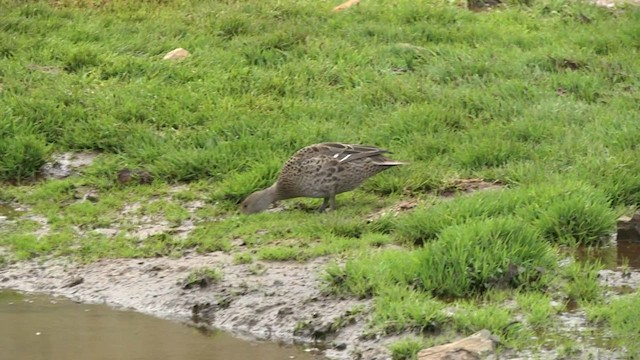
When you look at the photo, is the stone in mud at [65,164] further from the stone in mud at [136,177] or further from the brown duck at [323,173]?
the brown duck at [323,173]

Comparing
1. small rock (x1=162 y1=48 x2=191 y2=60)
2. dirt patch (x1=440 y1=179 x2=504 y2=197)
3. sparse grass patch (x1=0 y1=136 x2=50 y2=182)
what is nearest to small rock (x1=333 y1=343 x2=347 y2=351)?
dirt patch (x1=440 y1=179 x2=504 y2=197)

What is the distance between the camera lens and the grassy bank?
24.6 ft

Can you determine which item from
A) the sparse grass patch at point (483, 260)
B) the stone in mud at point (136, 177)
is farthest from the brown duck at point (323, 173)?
the sparse grass patch at point (483, 260)

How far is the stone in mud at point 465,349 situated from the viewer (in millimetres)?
6340

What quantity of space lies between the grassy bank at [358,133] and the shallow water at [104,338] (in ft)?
2.41

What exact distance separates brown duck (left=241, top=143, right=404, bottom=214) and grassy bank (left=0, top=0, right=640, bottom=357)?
0.14 meters

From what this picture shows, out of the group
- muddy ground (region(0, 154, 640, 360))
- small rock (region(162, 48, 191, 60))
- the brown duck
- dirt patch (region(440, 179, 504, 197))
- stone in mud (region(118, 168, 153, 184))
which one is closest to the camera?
muddy ground (region(0, 154, 640, 360))

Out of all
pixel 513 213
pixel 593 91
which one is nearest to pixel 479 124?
pixel 593 91

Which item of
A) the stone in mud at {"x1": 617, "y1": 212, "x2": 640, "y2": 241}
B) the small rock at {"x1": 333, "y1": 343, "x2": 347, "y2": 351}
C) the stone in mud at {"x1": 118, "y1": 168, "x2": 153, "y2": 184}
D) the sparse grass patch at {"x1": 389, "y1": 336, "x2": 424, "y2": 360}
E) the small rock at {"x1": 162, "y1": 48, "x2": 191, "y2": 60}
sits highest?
the sparse grass patch at {"x1": 389, "y1": 336, "x2": 424, "y2": 360}

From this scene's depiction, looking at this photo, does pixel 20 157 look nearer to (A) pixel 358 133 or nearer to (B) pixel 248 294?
(A) pixel 358 133

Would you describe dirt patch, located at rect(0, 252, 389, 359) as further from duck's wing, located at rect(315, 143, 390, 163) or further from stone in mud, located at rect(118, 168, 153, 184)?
stone in mud, located at rect(118, 168, 153, 184)

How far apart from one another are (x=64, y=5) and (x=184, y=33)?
142cm

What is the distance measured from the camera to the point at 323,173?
29.6 ft

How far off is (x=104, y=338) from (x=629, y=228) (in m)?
3.30
